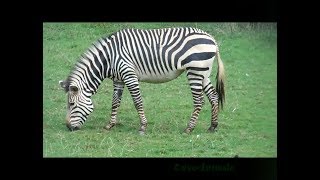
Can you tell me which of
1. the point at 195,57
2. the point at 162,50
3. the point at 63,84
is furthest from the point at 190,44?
the point at 63,84

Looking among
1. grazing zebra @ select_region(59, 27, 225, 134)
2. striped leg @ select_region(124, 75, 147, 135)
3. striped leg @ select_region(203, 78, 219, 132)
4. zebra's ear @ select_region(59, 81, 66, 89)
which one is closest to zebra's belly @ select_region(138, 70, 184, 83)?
grazing zebra @ select_region(59, 27, 225, 134)

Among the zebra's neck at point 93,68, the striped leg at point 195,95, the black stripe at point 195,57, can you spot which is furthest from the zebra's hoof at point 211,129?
the zebra's neck at point 93,68

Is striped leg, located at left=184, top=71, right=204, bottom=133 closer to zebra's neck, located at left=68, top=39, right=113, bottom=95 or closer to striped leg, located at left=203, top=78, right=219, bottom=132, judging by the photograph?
striped leg, located at left=203, top=78, right=219, bottom=132

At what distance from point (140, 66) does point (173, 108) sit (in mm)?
725

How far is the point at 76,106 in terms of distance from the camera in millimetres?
9016

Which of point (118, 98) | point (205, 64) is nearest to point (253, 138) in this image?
point (205, 64)

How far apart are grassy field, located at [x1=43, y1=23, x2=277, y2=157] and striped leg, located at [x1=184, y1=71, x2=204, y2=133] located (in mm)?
88

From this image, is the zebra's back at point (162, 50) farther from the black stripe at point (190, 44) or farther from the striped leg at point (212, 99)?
the striped leg at point (212, 99)

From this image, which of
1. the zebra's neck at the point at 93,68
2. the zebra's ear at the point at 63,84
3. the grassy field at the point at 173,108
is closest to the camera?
the grassy field at the point at 173,108

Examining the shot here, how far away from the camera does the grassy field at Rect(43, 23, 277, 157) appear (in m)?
8.81

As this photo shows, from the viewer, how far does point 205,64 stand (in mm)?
9000

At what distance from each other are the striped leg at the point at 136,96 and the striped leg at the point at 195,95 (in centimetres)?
57

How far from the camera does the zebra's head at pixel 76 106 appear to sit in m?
8.98
